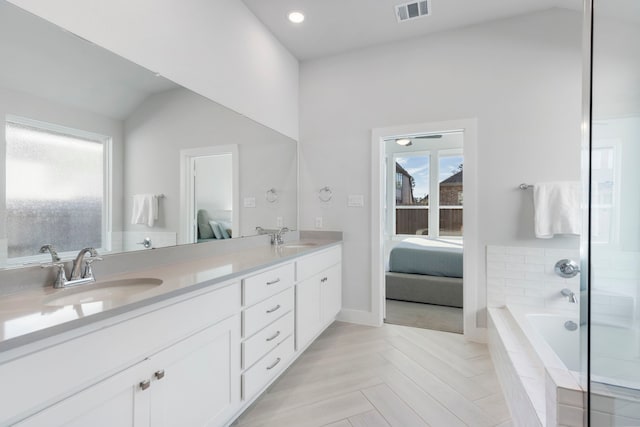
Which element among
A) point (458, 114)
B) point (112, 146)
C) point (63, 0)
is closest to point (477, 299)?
point (458, 114)

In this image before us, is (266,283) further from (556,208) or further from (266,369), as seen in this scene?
(556,208)

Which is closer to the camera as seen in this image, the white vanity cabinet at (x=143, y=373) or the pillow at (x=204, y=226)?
the white vanity cabinet at (x=143, y=373)

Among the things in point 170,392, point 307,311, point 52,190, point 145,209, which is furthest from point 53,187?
point 307,311

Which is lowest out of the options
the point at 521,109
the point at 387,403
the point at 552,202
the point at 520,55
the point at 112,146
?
the point at 387,403

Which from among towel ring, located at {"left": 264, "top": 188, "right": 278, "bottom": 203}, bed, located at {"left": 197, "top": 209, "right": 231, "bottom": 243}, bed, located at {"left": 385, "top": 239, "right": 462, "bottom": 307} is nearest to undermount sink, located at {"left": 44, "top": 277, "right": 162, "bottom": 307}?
bed, located at {"left": 197, "top": 209, "right": 231, "bottom": 243}

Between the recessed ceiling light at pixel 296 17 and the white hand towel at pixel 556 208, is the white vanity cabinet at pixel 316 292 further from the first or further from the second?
the recessed ceiling light at pixel 296 17

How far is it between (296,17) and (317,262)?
205 centimetres

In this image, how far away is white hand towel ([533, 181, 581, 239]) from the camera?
2268 millimetres

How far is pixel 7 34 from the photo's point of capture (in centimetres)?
108

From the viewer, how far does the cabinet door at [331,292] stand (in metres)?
2.59

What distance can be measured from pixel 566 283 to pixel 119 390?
2.96m

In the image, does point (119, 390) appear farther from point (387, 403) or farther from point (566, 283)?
point (566, 283)

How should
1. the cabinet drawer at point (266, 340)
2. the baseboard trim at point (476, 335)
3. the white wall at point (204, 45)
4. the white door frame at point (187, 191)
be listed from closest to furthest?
the white wall at point (204, 45), the cabinet drawer at point (266, 340), the white door frame at point (187, 191), the baseboard trim at point (476, 335)

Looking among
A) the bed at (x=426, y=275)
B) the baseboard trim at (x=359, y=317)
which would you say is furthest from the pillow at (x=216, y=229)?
the bed at (x=426, y=275)
